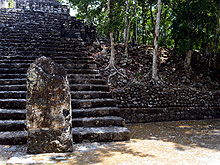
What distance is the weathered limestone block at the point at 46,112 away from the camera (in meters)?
2.63

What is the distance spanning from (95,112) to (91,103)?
0.88 feet

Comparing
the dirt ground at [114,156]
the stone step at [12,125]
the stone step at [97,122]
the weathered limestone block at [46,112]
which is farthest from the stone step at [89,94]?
the weathered limestone block at [46,112]

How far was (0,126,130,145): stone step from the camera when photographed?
117 inches

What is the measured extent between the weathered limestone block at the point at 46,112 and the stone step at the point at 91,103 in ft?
4.06

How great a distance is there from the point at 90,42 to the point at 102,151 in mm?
6694

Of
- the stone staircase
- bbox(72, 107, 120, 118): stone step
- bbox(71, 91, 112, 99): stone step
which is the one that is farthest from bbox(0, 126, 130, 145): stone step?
bbox(71, 91, 112, 99): stone step

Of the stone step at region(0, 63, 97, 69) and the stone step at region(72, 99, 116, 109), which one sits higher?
the stone step at region(0, 63, 97, 69)

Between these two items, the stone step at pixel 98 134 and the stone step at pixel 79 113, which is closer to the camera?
the stone step at pixel 98 134

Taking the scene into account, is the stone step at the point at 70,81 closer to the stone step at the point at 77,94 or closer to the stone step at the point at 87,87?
the stone step at the point at 87,87

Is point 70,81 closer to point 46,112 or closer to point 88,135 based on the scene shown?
point 88,135

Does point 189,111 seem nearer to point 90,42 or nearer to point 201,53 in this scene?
point 201,53

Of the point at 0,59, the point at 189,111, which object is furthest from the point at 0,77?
the point at 189,111

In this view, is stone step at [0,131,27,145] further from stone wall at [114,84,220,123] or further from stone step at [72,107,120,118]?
stone wall at [114,84,220,123]

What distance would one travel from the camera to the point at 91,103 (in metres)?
4.04
